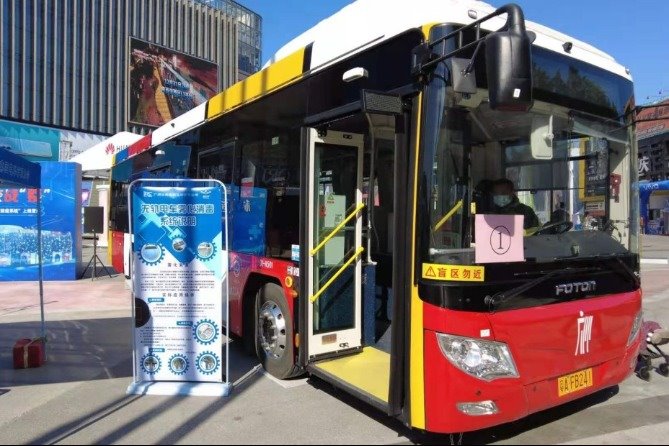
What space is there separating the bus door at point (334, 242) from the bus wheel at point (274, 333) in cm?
33

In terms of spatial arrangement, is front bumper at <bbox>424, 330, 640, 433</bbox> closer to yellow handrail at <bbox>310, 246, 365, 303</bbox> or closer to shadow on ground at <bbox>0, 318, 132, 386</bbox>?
yellow handrail at <bbox>310, 246, 365, 303</bbox>

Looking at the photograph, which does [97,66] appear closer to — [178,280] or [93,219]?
[93,219]

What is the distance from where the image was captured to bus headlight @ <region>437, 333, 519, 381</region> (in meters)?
3.25

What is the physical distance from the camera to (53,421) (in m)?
4.28

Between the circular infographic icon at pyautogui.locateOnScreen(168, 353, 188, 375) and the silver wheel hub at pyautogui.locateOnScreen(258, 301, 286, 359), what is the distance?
2.64ft

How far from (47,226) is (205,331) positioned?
31.4 feet

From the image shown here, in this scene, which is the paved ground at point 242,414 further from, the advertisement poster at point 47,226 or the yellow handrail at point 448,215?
the advertisement poster at point 47,226

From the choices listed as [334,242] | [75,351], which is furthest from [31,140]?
[334,242]

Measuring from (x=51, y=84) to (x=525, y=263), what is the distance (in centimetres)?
5743

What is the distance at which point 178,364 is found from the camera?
4.97 m

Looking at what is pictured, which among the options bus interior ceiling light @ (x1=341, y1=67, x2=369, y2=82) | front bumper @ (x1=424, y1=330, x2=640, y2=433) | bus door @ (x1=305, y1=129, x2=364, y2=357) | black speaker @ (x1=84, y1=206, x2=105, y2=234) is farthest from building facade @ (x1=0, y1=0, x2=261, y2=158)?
front bumper @ (x1=424, y1=330, x2=640, y2=433)

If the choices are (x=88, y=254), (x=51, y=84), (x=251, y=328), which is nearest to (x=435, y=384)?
(x=251, y=328)

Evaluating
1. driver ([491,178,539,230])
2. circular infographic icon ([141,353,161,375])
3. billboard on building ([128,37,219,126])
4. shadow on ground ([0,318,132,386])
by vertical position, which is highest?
billboard on building ([128,37,219,126])

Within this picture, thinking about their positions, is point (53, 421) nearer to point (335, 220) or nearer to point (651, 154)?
point (335, 220)
